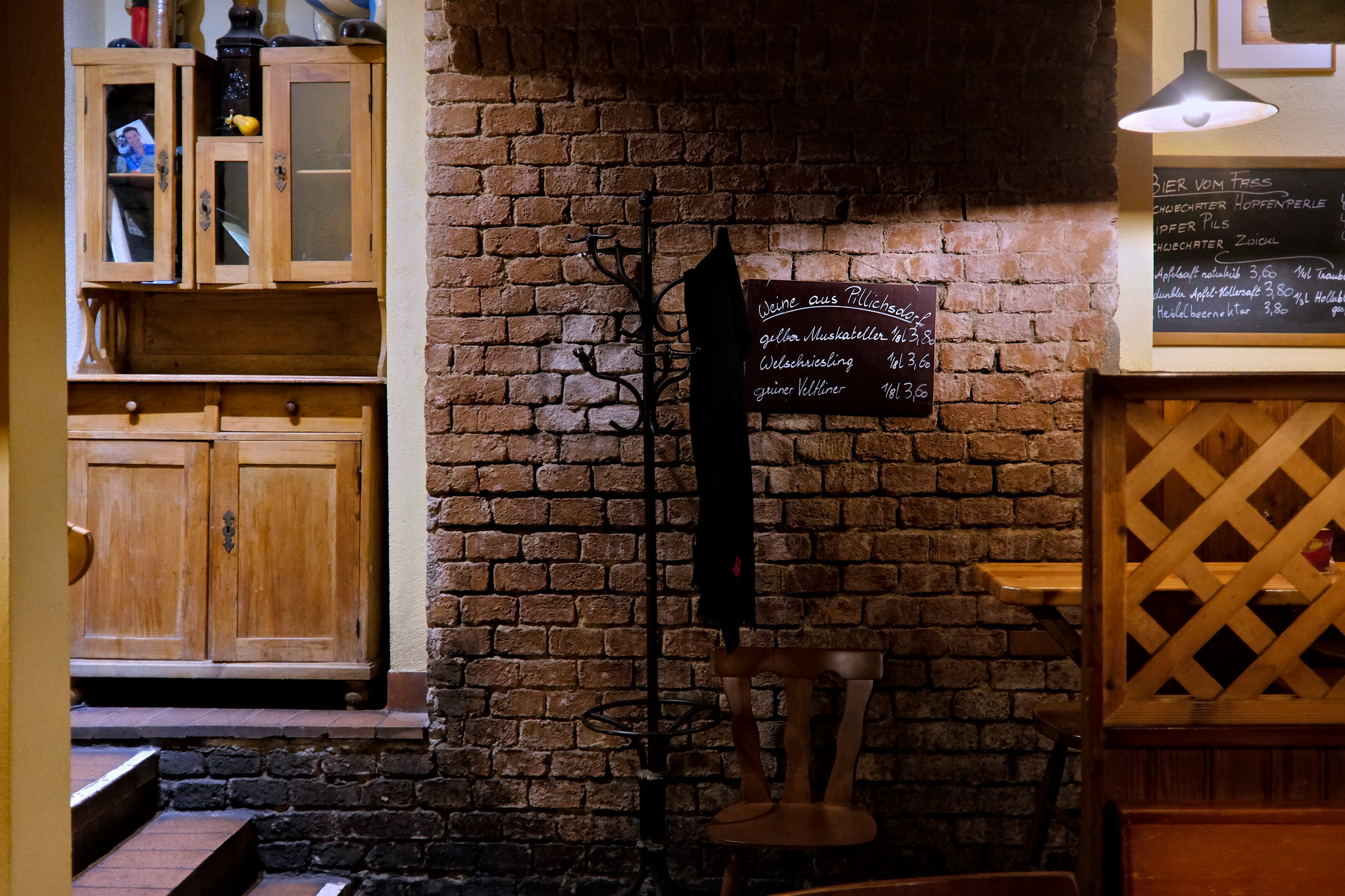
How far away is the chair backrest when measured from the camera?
8.21ft

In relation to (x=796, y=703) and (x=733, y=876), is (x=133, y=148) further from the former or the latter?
(x=733, y=876)

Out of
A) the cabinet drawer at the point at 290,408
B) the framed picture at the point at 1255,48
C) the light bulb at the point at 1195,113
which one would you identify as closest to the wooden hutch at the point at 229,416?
the cabinet drawer at the point at 290,408

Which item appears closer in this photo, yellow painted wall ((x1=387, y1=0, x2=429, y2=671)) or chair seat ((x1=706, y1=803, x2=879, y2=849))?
chair seat ((x1=706, y1=803, x2=879, y2=849))

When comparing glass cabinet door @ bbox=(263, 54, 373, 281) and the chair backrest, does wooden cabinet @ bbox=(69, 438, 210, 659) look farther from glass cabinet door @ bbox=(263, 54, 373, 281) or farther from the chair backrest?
the chair backrest

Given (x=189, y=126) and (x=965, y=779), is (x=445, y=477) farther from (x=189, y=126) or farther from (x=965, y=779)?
(x=965, y=779)

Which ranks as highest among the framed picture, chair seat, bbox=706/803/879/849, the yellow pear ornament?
the framed picture

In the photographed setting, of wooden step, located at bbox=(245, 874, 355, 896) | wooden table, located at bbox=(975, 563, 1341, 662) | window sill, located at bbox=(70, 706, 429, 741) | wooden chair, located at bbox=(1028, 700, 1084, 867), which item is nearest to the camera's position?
wooden table, located at bbox=(975, 563, 1341, 662)

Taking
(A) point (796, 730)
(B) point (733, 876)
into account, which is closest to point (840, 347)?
(A) point (796, 730)

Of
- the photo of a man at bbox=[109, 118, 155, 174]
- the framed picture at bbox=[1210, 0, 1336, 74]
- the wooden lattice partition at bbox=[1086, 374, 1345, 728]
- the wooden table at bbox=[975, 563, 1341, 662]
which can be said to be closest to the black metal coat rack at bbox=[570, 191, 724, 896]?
the wooden table at bbox=[975, 563, 1341, 662]

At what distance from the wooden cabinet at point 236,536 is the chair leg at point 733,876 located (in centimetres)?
138

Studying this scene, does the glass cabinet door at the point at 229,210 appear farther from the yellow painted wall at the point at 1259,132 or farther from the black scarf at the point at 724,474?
the yellow painted wall at the point at 1259,132

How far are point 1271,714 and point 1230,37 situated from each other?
2.44 m

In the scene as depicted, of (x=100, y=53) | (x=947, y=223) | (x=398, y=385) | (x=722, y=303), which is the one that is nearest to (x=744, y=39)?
(x=947, y=223)

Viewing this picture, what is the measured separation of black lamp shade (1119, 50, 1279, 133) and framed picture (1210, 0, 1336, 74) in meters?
0.70
